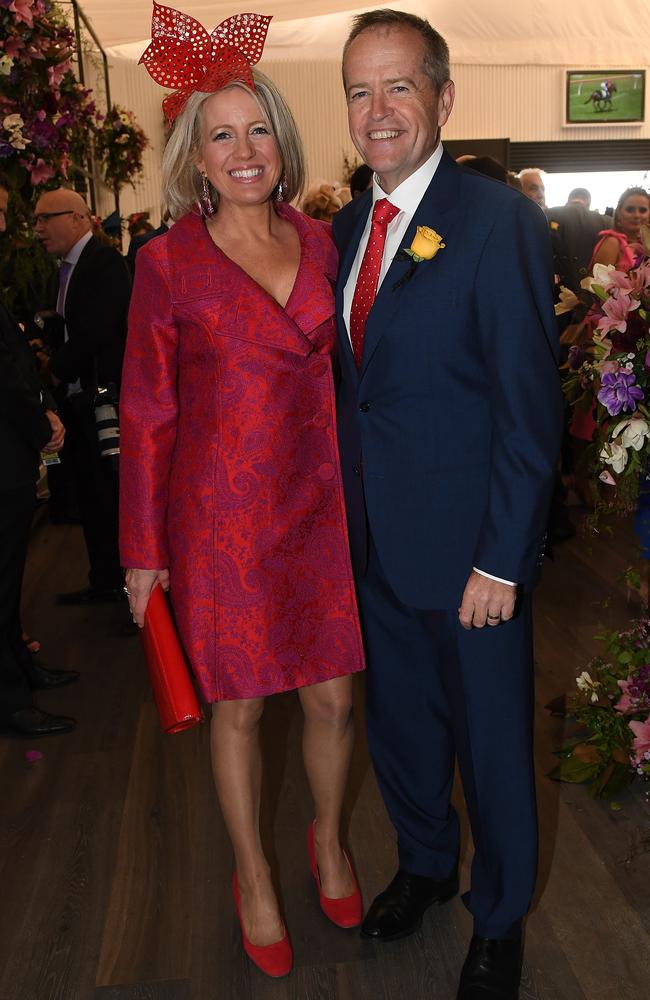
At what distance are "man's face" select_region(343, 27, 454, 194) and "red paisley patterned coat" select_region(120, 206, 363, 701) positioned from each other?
263 mm

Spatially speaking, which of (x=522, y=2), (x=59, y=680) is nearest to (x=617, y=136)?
(x=522, y=2)

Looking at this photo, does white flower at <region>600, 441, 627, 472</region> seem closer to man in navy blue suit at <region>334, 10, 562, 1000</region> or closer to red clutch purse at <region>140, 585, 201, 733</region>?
man in navy blue suit at <region>334, 10, 562, 1000</region>

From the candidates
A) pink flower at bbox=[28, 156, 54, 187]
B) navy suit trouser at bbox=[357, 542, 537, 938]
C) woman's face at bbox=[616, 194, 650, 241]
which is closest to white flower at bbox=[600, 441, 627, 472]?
navy suit trouser at bbox=[357, 542, 537, 938]

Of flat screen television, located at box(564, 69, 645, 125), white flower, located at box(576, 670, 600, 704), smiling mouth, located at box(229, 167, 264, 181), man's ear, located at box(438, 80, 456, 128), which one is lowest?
white flower, located at box(576, 670, 600, 704)

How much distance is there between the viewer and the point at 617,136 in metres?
12.9

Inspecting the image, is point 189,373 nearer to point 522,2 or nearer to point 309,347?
point 309,347

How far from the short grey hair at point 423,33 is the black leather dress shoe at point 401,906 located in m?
1.50

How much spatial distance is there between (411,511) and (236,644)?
0.41 m

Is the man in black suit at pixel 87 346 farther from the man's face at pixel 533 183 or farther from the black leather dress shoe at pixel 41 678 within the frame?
the man's face at pixel 533 183

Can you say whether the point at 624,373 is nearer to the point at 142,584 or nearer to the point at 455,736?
the point at 455,736

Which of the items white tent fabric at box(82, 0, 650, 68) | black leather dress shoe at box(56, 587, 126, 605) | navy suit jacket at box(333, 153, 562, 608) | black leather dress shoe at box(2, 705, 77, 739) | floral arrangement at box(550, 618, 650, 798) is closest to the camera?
navy suit jacket at box(333, 153, 562, 608)

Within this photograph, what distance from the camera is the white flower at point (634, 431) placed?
2068mm

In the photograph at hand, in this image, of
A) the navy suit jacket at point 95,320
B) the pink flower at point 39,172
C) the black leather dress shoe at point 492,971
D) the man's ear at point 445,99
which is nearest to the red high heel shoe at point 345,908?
the black leather dress shoe at point 492,971

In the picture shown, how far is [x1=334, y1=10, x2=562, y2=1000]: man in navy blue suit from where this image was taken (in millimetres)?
1560
